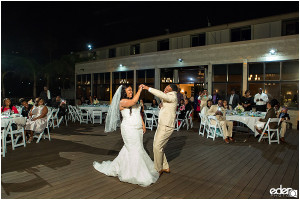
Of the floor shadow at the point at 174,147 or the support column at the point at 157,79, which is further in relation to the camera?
the support column at the point at 157,79

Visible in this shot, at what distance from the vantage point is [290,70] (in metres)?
11.2

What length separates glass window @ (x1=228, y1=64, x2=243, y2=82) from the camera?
12758 mm

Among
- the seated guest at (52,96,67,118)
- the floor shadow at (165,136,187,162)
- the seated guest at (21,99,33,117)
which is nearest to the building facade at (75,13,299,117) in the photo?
the floor shadow at (165,136,187,162)

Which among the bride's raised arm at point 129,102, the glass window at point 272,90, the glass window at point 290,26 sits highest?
the glass window at point 290,26

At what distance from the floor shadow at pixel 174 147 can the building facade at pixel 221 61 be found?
22.0 feet

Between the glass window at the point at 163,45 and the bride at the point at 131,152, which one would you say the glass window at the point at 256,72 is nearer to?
the glass window at the point at 163,45

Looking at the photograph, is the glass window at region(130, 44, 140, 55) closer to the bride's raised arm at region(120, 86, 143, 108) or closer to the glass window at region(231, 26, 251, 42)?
the glass window at region(231, 26, 251, 42)

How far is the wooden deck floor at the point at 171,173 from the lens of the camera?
11.4 feet

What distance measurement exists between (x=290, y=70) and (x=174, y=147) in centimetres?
837

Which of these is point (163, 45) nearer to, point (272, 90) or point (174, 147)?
point (272, 90)

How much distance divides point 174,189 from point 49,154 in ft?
11.3

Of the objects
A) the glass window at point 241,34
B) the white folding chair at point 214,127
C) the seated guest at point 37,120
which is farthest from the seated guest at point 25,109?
the glass window at point 241,34

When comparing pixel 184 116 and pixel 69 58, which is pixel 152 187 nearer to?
pixel 184 116

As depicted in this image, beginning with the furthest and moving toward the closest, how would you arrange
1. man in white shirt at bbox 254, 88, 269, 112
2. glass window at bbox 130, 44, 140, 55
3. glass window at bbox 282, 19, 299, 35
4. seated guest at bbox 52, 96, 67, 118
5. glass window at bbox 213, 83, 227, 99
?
1. glass window at bbox 130, 44, 140, 55
2. glass window at bbox 213, 83, 227, 99
3. glass window at bbox 282, 19, 299, 35
4. man in white shirt at bbox 254, 88, 269, 112
5. seated guest at bbox 52, 96, 67, 118
